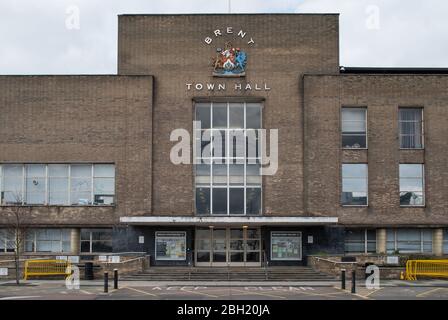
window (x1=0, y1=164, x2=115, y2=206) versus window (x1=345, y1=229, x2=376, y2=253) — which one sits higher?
window (x1=0, y1=164, x2=115, y2=206)

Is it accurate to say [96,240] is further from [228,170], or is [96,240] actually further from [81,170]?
[228,170]

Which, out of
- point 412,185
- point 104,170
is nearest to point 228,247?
point 104,170

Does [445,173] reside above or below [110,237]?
above

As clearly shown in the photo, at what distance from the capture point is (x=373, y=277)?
3300 cm

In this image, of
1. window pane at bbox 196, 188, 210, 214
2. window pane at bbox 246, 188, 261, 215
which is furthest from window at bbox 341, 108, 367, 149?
window pane at bbox 196, 188, 210, 214

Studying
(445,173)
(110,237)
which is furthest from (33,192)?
(445,173)

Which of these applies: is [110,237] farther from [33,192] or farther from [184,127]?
[184,127]

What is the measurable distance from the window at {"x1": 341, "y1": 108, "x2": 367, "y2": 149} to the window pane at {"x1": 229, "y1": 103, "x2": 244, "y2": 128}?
247 inches

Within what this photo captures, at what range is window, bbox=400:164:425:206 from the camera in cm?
3966

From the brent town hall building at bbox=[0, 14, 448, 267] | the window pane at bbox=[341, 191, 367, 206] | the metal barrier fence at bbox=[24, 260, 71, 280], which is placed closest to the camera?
the metal barrier fence at bbox=[24, 260, 71, 280]

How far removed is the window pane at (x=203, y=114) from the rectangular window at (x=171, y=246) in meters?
6.85

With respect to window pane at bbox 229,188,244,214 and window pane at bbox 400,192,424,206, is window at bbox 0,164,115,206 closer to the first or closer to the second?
window pane at bbox 229,188,244,214

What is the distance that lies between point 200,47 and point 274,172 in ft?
29.9
